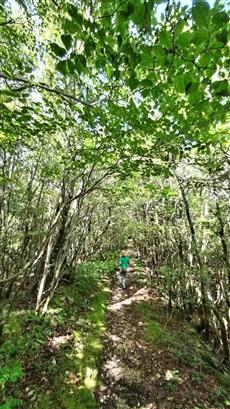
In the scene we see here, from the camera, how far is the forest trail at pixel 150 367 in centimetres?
639

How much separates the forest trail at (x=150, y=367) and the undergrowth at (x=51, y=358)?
17.6 inches

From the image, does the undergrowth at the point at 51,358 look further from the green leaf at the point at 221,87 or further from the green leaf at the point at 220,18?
the green leaf at the point at 220,18

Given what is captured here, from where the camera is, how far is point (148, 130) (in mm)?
5074

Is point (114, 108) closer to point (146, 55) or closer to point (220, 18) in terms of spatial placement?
point (146, 55)

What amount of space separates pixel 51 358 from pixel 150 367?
2.77 meters

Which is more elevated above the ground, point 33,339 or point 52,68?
point 52,68

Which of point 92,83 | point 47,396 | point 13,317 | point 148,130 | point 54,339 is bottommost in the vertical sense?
point 47,396

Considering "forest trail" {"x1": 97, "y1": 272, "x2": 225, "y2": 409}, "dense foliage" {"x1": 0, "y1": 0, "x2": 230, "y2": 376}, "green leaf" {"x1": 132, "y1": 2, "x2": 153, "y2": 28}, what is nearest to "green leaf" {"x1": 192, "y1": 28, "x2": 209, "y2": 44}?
"dense foliage" {"x1": 0, "y1": 0, "x2": 230, "y2": 376}

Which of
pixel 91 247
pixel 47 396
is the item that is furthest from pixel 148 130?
pixel 91 247

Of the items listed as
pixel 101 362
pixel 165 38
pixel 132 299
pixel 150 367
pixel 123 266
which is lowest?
pixel 150 367

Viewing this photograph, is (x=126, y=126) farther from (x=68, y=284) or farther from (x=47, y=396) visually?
(x=68, y=284)

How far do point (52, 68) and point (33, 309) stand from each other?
6.87m

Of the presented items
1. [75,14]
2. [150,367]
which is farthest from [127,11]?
[150,367]

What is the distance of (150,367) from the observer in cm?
769
